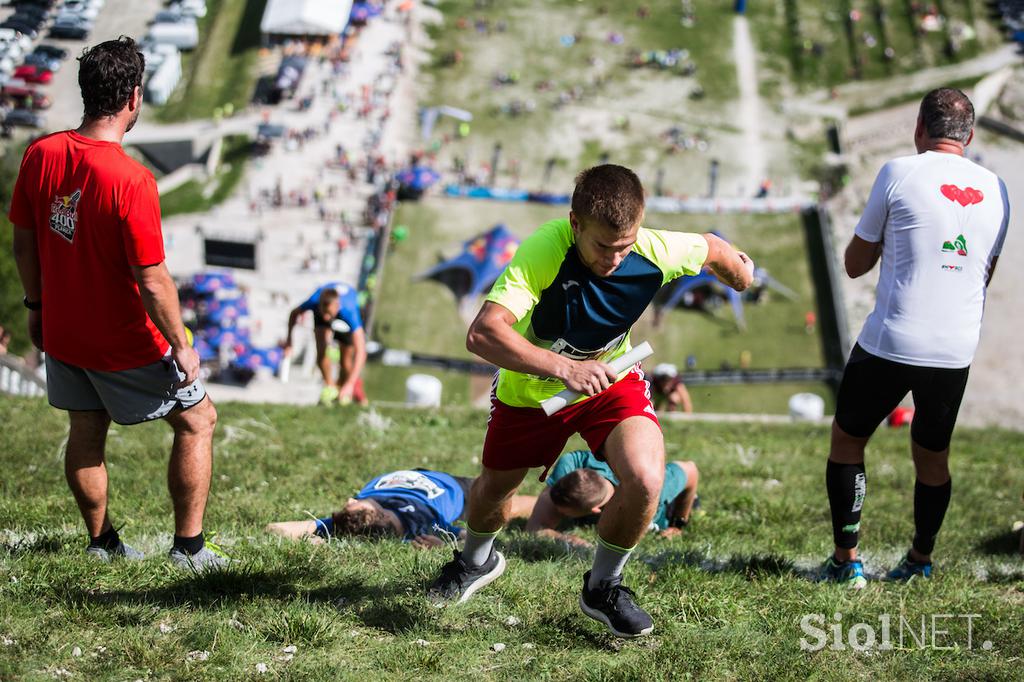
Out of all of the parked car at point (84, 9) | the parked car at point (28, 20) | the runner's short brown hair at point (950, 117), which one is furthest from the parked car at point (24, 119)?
the runner's short brown hair at point (950, 117)

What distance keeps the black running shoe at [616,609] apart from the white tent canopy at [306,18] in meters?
52.5

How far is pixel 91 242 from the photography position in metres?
5.52

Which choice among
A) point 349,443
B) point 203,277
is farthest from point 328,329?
point 203,277

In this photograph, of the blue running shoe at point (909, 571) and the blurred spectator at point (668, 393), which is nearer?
the blue running shoe at point (909, 571)

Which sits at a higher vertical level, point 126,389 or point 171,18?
point 171,18

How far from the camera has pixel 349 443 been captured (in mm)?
10422

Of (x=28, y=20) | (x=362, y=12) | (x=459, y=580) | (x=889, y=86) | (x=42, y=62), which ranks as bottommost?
(x=459, y=580)

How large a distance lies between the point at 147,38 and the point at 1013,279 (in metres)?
39.2

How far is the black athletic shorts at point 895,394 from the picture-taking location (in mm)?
6293

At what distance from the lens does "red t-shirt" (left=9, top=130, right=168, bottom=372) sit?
5418 millimetres

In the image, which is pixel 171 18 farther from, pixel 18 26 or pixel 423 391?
pixel 18 26

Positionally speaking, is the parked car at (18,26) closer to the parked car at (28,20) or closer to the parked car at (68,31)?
the parked car at (28,20)

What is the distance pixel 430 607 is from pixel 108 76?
3.29 meters

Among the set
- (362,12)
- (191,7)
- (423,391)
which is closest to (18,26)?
(423,391)
